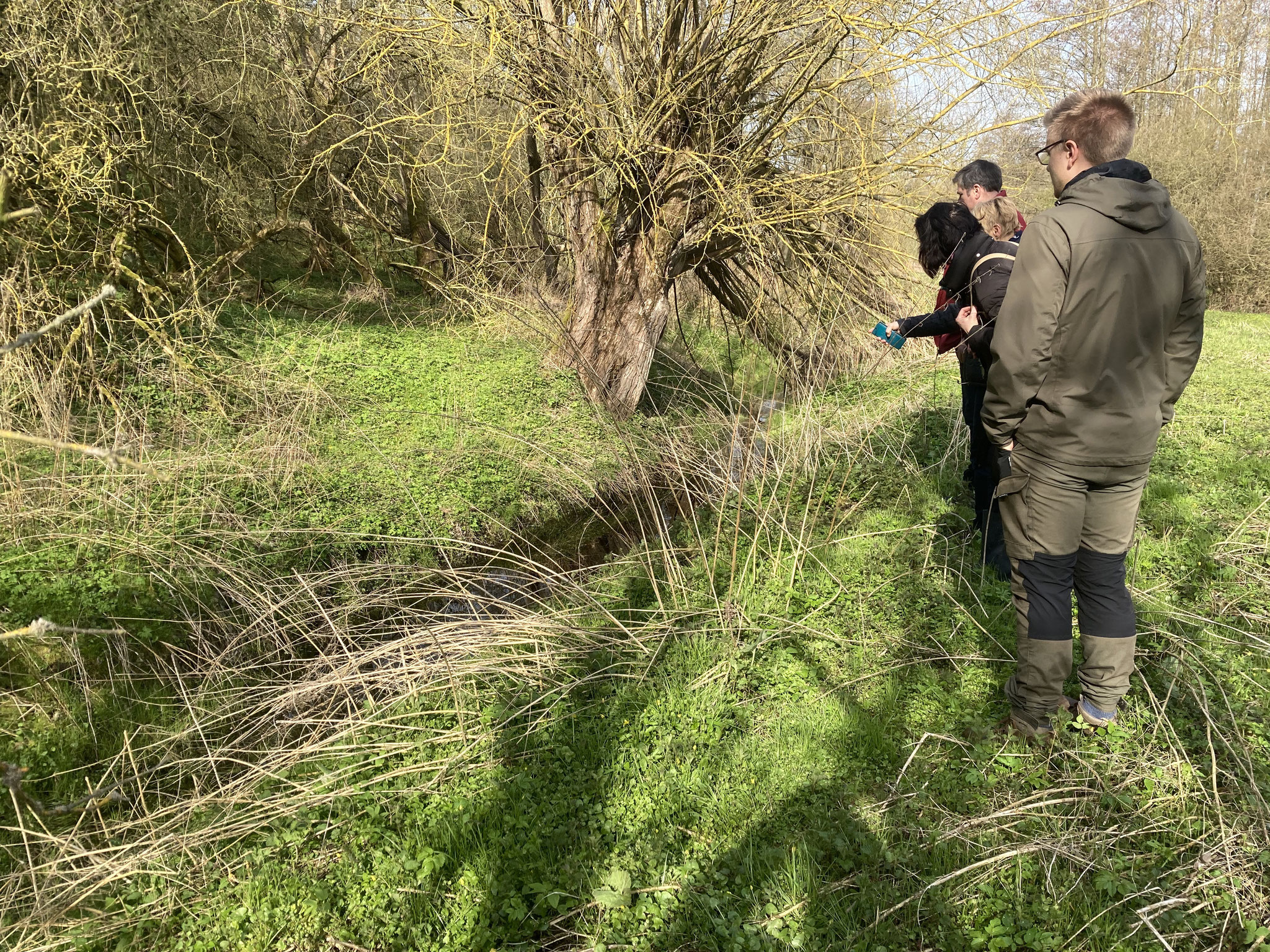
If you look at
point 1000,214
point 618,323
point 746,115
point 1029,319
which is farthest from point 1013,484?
point 618,323

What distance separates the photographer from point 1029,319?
235cm

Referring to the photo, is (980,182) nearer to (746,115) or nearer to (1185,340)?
(1185,340)

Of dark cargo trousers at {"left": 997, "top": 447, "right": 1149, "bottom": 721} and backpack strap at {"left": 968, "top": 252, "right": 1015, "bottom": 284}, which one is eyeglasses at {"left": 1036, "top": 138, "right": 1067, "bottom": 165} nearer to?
backpack strap at {"left": 968, "top": 252, "right": 1015, "bottom": 284}

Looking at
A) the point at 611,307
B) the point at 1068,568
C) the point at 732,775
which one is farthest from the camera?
the point at 611,307

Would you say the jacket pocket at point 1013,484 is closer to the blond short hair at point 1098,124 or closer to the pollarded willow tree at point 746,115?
the blond short hair at point 1098,124

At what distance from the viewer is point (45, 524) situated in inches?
153

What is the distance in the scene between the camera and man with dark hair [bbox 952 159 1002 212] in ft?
11.3

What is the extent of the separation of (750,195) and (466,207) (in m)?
6.31

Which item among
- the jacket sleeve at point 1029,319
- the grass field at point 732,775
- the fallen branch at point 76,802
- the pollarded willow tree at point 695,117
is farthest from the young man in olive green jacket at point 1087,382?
the fallen branch at point 76,802

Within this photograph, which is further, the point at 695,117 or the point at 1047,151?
the point at 695,117

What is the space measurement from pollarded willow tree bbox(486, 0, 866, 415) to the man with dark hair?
155 centimetres

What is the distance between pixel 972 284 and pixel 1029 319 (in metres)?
1.11

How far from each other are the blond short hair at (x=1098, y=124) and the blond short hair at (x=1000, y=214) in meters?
0.98

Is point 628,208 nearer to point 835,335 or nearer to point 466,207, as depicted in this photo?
point 835,335
